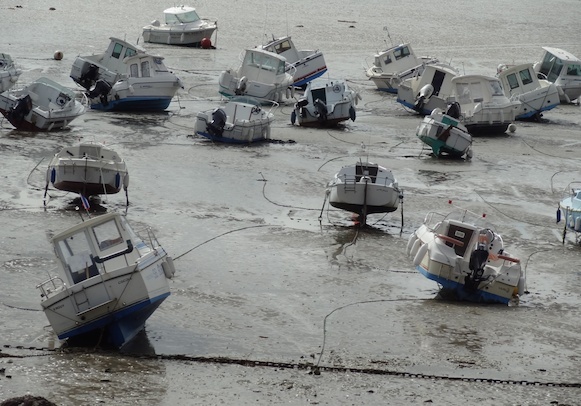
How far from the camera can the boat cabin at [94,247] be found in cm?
2008

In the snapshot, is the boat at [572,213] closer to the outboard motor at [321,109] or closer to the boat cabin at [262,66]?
the outboard motor at [321,109]

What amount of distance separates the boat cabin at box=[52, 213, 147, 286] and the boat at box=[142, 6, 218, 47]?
42.0m

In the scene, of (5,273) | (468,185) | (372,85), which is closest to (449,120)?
(468,185)

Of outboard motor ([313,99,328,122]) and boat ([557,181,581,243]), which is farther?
outboard motor ([313,99,328,122])

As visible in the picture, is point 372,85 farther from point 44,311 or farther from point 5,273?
point 44,311

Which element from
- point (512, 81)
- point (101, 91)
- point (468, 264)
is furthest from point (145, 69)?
point (468, 264)

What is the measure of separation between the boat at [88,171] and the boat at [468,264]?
798 centimetres

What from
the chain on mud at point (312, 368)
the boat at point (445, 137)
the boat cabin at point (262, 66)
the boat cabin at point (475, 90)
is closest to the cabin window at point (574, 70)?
the boat cabin at point (475, 90)

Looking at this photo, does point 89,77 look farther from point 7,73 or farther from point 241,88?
point 241,88

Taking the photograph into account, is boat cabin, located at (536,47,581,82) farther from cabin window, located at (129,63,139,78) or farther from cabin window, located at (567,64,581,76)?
cabin window, located at (129,63,139,78)

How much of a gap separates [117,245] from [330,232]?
8.55m

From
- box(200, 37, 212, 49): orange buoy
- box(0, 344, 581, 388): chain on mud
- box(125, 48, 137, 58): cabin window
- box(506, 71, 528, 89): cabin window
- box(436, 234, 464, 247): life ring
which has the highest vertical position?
box(436, 234, 464, 247): life ring

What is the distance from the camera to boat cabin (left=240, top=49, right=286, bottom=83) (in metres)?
46.5

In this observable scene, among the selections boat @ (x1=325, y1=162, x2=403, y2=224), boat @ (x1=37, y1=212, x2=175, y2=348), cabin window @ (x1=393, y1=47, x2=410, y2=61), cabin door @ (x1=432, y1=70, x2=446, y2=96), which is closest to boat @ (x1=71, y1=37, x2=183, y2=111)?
cabin door @ (x1=432, y1=70, x2=446, y2=96)
